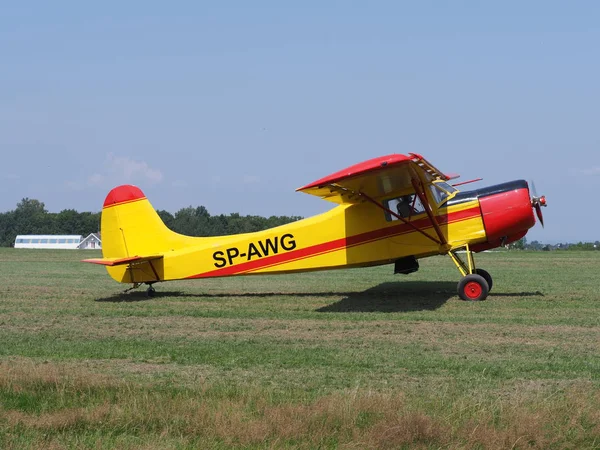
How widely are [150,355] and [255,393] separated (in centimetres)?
267

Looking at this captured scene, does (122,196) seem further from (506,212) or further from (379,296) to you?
(506,212)

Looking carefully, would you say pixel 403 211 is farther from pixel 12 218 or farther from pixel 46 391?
pixel 12 218

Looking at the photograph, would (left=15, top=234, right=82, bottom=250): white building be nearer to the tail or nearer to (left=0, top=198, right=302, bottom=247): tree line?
(left=0, top=198, right=302, bottom=247): tree line

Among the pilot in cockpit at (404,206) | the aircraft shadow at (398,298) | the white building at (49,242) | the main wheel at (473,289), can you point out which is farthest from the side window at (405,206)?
the white building at (49,242)

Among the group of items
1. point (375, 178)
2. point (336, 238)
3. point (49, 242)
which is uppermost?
point (49, 242)

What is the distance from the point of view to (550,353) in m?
8.27

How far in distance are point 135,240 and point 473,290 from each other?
7.07 metres

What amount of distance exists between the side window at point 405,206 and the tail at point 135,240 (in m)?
4.50

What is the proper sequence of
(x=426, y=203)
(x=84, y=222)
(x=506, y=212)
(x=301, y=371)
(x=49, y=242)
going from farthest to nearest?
(x=84, y=222), (x=49, y=242), (x=506, y=212), (x=426, y=203), (x=301, y=371)

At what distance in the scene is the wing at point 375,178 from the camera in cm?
1146

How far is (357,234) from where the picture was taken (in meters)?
14.3

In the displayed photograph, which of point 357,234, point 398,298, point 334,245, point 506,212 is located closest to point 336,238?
point 334,245

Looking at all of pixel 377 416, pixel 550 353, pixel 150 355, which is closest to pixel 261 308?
pixel 150 355

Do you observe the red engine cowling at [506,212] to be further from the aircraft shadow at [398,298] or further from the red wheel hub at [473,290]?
the aircraft shadow at [398,298]
